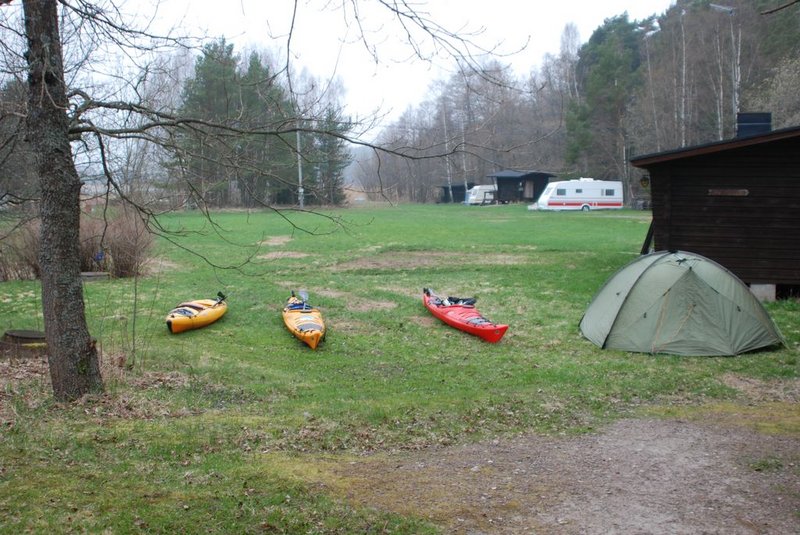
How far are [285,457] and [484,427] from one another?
81.6 inches

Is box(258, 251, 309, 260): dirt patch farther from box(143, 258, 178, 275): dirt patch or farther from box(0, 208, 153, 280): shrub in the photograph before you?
box(0, 208, 153, 280): shrub

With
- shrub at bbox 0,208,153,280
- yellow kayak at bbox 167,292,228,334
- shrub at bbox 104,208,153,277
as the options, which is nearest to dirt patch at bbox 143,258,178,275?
shrub at bbox 0,208,153,280

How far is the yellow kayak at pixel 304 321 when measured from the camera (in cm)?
1156

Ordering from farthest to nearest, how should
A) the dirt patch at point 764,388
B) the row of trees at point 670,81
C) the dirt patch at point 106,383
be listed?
the row of trees at point 670,81 → the dirt patch at point 764,388 → the dirt patch at point 106,383

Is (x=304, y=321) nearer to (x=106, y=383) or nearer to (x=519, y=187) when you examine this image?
(x=106, y=383)

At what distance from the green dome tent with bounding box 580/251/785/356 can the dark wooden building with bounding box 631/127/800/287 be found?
12.5 feet

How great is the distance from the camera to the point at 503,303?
15266 millimetres

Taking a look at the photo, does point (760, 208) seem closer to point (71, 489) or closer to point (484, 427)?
point (484, 427)

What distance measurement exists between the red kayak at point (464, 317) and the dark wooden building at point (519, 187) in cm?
4844

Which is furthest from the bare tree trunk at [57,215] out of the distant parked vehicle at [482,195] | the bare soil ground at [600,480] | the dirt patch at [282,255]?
the distant parked vehicle at [482,195]

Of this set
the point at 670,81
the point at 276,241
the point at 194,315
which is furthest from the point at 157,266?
the point at 670,81

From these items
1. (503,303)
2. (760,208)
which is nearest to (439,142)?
(503,303)

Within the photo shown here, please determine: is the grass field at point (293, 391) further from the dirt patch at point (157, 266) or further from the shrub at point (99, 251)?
the shrub at point (99, 251)

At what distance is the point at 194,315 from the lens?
12953mm
